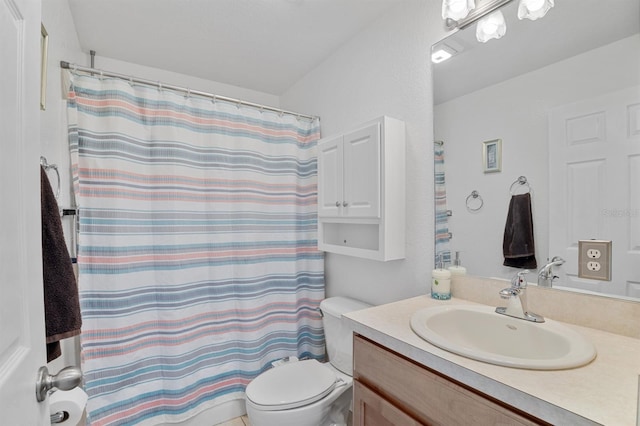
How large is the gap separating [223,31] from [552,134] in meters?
1.78

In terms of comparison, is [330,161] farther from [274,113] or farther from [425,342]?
[425,342]

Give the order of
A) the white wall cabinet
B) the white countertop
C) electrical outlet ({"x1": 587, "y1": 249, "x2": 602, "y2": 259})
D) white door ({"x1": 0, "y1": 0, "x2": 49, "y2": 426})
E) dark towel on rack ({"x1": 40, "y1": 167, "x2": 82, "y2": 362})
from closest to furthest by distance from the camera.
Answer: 1. white door ({"x1": 0, "y1": 0, "x2": 49, "y2": 426})
2. the white countertop
3. dark towel on rack ({"x1": 40, "y1": 167, "x2": 82, "y2": 362})
4. electrical outlet ({"x1": 587, "y1": 249, "x2": 602, "y2": 259})
5. the white wall cabinet

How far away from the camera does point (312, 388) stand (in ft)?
4.69

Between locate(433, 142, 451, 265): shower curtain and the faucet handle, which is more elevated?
locate(433, 142, 451, 265): shower curtain

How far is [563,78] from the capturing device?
1.01 metres

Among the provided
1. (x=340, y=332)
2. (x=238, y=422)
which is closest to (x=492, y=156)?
(x=340, y=332)

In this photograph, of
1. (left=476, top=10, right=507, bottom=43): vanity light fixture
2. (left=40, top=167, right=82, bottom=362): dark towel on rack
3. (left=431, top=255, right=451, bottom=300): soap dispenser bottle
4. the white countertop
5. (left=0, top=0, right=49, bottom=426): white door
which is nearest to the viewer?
(left=0, top=0, right=49, bottom=426): white door

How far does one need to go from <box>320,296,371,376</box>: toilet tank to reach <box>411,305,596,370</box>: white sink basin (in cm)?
61

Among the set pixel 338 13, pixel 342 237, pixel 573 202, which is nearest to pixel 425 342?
pixel 573 202

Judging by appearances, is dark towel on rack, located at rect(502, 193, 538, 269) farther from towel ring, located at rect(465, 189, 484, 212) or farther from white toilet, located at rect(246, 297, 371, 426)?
white toilet, located at rect(246, 297, 371, 426)

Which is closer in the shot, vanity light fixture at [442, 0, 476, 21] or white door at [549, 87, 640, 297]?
white door at [549, 87, 640, 297]

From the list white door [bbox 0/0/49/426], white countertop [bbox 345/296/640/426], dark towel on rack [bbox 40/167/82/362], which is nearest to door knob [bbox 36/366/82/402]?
white door [bbox 0/0/49/426]

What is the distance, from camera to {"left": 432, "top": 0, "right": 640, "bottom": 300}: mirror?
0.88 metres

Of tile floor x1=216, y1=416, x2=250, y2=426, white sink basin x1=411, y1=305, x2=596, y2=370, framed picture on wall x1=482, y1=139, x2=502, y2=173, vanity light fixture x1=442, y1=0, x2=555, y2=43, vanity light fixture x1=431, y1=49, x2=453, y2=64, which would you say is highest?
vanity light fixture x1=442, y1=0, x2=555, y2=43
